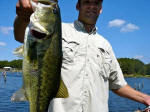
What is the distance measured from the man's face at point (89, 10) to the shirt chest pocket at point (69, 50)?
0.47m

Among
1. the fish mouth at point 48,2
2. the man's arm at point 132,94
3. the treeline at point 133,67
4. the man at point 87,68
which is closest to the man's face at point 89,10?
the man at point 87,68

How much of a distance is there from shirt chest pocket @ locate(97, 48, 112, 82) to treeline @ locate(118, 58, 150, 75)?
149640mm

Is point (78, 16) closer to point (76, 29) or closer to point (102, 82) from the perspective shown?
point (76, 29)

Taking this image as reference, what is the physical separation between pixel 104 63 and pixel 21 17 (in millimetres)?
1918

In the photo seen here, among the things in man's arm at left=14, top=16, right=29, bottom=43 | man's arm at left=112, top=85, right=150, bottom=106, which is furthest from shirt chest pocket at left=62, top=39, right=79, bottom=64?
man's arm at left=112, top=85, right=150, bottom=106

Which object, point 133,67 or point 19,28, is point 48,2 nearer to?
point 19,28

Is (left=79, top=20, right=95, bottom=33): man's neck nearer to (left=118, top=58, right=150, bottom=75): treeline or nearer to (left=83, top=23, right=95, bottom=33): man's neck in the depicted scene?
(left=83, top=23, right=95, bottom=33): man's neck

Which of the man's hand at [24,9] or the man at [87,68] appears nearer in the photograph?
the man's hand at [24,9]

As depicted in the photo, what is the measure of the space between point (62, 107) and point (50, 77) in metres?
1.07

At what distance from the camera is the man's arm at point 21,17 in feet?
8.48

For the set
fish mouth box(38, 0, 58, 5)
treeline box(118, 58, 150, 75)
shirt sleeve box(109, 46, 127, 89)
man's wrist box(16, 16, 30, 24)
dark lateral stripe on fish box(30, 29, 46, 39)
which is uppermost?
treeline box(118, 58, 150, 75)

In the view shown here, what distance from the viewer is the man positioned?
12.4 ft

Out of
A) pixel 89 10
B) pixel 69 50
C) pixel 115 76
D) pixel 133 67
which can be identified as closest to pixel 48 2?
pixel 69 50

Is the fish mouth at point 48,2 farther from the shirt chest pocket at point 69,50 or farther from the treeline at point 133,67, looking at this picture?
the treeline at point 133,67
